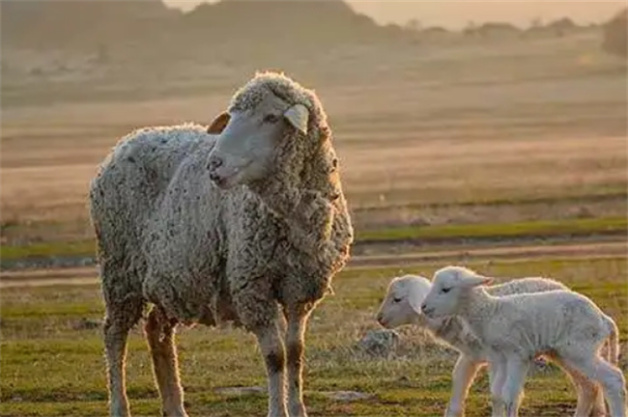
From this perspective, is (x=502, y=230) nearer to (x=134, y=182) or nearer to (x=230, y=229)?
(x=134, y=182)

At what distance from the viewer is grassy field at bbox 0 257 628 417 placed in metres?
18.2

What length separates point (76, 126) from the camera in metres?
114

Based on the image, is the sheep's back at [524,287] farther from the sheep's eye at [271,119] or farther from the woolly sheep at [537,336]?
the sheep's eye at [271,119]

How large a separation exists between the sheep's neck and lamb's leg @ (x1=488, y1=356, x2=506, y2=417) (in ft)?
1.01

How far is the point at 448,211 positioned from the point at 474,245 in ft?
35.3

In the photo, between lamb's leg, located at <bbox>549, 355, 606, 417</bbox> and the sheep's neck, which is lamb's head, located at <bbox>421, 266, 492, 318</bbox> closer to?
the sheep's neck

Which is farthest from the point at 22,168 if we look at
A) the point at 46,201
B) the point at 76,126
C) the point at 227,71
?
the point at 227,71

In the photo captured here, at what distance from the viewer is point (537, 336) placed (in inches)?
568

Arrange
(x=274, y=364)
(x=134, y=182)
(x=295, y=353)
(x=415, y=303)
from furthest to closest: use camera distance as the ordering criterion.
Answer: (x=134, y=182)
(x=415, y=303)
(x=295, y=353)
(x=274, y=364)

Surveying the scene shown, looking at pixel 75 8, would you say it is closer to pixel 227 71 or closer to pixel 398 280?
pixel 227 71

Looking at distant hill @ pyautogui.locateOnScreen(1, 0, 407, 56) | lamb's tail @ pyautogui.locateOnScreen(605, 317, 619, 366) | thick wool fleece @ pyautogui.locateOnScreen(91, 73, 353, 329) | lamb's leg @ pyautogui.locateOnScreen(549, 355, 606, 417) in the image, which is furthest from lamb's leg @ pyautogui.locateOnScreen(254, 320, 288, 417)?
distant hill @ pyautogui.locateOnScreen(1, 0, 407, 56)

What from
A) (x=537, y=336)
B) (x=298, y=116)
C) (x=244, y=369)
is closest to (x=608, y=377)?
(x=537, y=336)

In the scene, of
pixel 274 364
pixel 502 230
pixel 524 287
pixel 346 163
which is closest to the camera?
pixel 274 364

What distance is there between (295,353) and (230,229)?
47.6 inches
